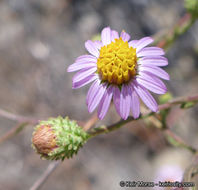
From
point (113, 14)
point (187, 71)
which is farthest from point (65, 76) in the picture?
point (187, 71)

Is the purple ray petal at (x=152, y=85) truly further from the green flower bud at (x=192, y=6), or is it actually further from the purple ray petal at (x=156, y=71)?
the green flower bud at (x=192, y=6)

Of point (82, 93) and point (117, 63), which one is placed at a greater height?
point (82, 93)

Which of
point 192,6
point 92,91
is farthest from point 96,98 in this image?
point 192,6

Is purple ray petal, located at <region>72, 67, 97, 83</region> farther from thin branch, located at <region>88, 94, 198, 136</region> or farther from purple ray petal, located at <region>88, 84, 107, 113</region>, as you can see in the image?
thin branch, located at <region>88, 94, 198, 136</region>

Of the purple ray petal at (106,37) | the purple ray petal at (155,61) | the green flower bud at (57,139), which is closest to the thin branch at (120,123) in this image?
the green flower bud at (57,139)

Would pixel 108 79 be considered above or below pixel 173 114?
above

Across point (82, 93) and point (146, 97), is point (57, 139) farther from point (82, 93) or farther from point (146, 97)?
point (82, 93)

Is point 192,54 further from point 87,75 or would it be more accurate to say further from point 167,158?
point 87,75
